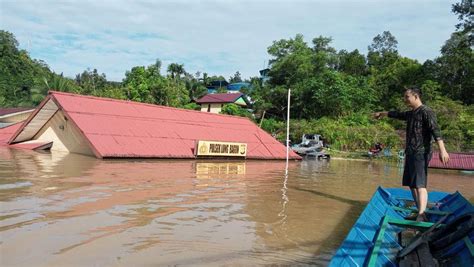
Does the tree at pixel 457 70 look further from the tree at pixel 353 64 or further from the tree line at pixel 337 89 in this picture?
the tree at pixel 353 64

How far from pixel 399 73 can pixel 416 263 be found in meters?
43.6

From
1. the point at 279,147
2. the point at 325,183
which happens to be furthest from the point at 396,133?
the point at 325,183

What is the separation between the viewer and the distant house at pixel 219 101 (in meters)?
45.8

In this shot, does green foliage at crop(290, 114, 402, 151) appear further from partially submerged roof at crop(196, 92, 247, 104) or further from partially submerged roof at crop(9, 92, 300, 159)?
partially submerged roof at crop(196, 92, 247, 104)

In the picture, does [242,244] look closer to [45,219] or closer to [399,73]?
[45,219]

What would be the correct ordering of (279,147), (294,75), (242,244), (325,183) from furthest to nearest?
1. (294,75)
2. (279,147)
3. (325,183)
4. (242,244)

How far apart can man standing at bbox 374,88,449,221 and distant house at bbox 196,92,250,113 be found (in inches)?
1559

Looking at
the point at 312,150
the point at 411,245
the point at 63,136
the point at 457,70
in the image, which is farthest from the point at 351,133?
the point at 411,245

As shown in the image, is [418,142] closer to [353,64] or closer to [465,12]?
[465,12]

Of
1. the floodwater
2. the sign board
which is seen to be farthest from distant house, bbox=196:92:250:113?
the floodwater

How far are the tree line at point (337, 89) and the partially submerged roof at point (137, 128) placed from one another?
39.9 ft

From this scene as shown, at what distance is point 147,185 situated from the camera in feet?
31.9

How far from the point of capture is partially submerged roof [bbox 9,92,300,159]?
1626 centimetres

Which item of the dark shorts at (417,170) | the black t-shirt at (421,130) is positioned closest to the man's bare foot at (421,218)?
the dark shorts at (417,170)
